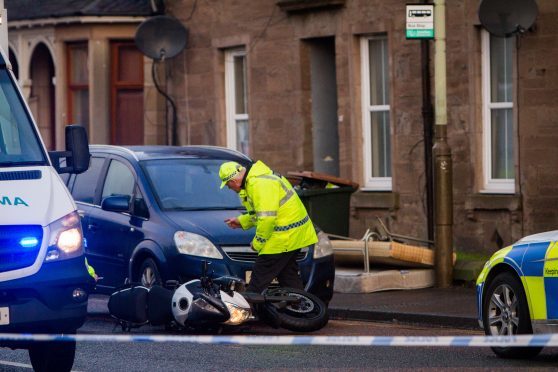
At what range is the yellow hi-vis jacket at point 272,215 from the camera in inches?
527

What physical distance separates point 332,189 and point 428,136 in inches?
109

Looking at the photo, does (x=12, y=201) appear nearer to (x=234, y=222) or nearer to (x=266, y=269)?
(x=234, y=222)

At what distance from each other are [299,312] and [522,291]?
2.76 meters

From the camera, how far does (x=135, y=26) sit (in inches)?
1077

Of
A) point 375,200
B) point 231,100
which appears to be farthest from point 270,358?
point 231,100

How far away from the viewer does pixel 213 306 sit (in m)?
12.7

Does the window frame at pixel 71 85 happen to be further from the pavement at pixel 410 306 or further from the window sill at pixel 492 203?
the pavement at pixel 410 306

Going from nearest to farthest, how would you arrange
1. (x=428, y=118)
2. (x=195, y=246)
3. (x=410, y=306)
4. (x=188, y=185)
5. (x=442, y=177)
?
(x=195, y=246), (x=188, y=185), (x=410, y=306), (x=442, y=177), (x=428, y=118)

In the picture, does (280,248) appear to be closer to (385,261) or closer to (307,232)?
(307,232)

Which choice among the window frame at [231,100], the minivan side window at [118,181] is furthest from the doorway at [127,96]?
the minivan side window at [118,181]

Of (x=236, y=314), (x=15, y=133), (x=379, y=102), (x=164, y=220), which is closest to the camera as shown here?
(x=15, y=133)

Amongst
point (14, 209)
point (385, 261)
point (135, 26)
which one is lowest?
point (385, 261)

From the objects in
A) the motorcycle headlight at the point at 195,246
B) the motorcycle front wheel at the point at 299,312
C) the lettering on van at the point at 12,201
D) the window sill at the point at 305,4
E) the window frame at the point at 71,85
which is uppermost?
the window sill at the point at 305,4

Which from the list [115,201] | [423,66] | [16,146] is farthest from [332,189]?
[16,146]
